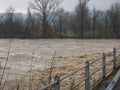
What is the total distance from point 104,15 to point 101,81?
266 ft

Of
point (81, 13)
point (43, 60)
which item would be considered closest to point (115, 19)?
point (81, 13)

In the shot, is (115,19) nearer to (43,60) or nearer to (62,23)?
(62,23)

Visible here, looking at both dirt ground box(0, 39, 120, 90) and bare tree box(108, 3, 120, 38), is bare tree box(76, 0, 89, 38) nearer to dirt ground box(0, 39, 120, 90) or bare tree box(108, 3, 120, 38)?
bare tree box(108, 3, 120, 38)

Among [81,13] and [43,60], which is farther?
[81,13]

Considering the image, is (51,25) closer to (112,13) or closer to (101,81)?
(112,13)

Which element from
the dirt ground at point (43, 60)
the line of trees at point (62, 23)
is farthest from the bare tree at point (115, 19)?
the dirt ground at point (43, 60)

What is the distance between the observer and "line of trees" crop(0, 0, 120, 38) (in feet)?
287

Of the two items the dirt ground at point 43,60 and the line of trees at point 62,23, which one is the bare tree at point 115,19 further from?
the dirt ground at point 43,60

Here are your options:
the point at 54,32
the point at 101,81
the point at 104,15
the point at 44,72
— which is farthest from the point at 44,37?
the point at 101,81

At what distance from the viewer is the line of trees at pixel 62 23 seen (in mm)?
87438

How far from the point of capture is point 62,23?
95.1 meters

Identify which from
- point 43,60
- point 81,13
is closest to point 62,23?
→ point 81,13

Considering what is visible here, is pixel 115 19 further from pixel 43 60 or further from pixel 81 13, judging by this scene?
pixel 43 60

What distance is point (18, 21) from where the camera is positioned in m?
97.4
